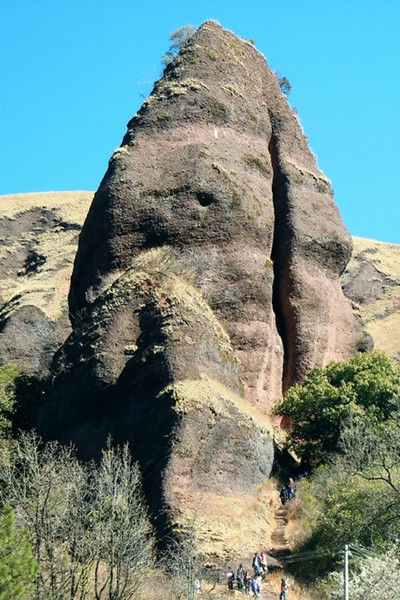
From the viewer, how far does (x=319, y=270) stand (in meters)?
56.3

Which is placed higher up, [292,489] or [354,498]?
[292,489]

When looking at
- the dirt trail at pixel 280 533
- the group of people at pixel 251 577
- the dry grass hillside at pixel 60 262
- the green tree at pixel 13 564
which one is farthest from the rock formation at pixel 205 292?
the dry grass hillside at pixel 60 262

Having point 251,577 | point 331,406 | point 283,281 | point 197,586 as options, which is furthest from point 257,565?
point 283,281

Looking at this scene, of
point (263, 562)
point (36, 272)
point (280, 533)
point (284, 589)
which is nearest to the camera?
point (284, 589)

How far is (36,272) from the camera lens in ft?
283

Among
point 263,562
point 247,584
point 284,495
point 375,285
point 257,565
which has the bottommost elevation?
point 247,584

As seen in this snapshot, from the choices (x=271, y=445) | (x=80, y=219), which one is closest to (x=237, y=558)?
(x=271, y=445)

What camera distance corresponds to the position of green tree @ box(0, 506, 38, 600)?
3117 centimetres

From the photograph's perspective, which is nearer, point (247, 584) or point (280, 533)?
point (247, 584)

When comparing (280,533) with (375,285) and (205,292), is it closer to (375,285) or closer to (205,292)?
(205,292)

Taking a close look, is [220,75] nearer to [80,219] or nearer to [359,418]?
[359,418]

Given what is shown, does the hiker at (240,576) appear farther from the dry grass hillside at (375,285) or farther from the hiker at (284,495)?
the dry grass hillside at (375,285)

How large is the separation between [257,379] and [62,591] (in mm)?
17085

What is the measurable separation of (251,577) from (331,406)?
10723mm
